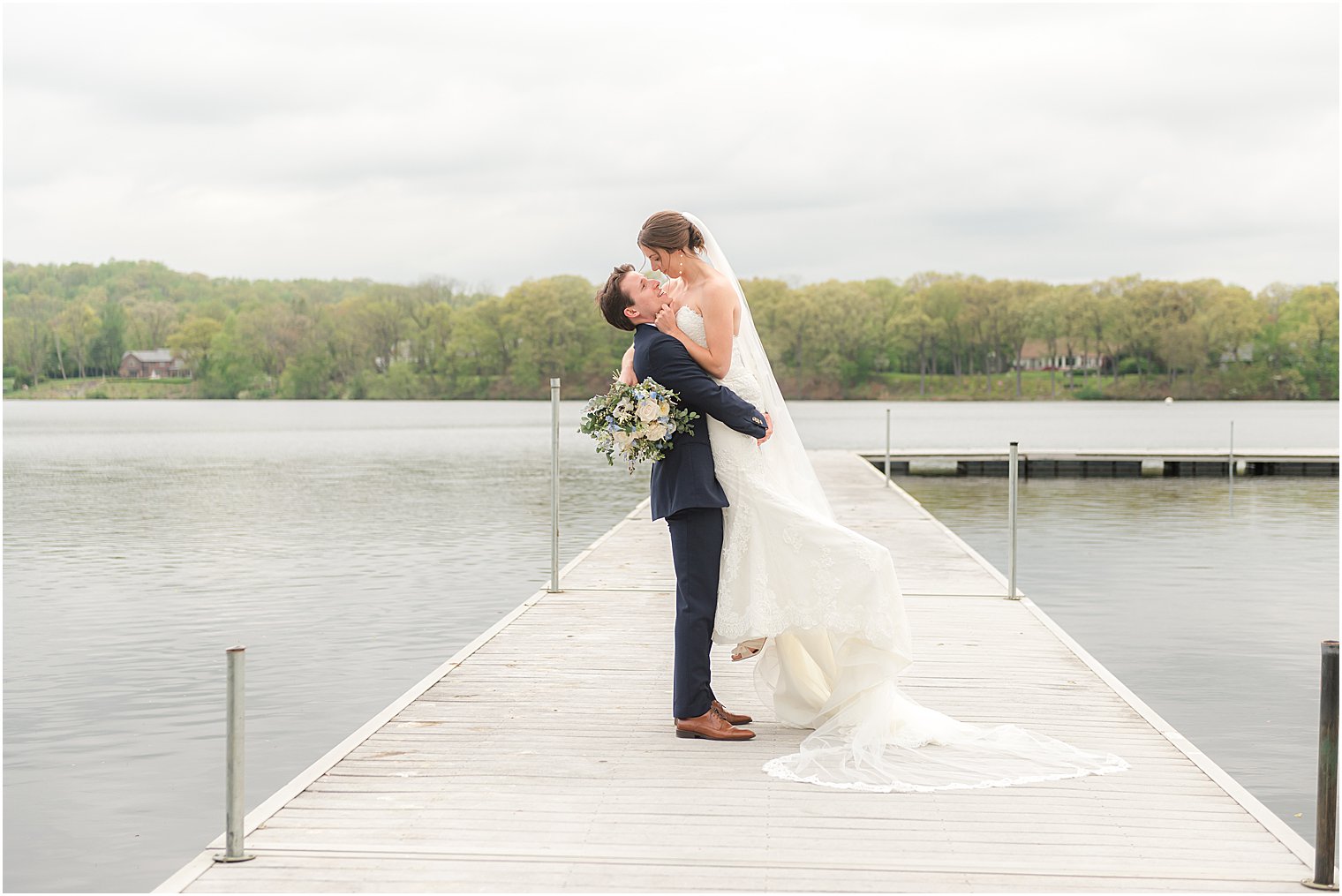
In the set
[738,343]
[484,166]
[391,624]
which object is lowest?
[391,624]

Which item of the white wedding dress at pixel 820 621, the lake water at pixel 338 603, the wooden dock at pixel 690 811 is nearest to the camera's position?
the wooden dock at pixel 690 811

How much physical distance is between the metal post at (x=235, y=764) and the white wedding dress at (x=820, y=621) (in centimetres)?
182

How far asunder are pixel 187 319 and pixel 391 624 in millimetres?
103774

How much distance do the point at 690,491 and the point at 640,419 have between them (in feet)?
1.10

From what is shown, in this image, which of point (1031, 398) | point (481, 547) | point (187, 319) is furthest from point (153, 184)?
point (481, 547)

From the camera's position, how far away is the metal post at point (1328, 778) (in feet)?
11.3

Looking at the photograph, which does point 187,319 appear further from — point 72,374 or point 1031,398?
point 1031,398

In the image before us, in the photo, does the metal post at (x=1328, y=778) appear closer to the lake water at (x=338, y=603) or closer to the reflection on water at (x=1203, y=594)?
the reflection on water at (x=1203, y=594)

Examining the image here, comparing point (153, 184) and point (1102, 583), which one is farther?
point (153, 184)

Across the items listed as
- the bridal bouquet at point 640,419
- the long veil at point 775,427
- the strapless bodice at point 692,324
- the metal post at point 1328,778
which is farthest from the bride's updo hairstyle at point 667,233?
the metal post at point 1328,778

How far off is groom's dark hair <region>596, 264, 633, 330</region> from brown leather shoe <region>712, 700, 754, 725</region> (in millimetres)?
1528

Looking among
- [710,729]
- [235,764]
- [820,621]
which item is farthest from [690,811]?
[235,764]

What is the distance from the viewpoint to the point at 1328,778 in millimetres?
3486

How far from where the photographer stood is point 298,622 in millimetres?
11305
